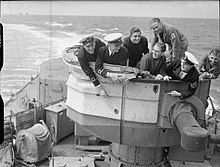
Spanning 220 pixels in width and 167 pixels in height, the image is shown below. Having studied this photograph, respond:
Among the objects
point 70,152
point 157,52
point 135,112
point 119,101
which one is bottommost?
point 70,152

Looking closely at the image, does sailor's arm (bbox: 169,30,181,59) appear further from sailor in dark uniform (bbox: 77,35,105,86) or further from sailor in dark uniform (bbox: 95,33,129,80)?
sailor in dark uniform (bbox: 77,35,105,86)

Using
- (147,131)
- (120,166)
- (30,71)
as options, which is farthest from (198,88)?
(30,71)

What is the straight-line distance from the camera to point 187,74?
443 centimetres

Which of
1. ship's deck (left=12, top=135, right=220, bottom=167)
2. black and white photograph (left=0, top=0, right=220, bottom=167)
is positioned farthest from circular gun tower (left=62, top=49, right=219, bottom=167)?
ship's deck (left=12, top=135, right=220, bottom=167)

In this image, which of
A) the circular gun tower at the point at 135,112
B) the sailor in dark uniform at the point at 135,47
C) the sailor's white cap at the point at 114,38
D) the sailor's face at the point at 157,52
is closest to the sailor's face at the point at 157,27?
the sailor in dark uniform at the point at 135,47

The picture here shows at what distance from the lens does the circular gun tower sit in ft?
15.3

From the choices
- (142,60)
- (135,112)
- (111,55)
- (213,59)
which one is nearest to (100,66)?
(111,55)

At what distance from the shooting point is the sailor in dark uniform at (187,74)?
169 inches

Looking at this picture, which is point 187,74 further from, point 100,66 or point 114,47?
point 100,66

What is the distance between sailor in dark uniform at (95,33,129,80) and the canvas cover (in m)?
2.38

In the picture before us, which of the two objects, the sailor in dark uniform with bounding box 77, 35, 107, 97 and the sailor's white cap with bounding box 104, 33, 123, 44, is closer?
the sailor's white cap with bounding box 104, 33, 123, 44

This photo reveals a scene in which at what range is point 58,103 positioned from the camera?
7855 mm

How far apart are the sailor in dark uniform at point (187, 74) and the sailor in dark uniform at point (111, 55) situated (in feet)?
Result: 2.14

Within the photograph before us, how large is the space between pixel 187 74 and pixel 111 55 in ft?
3.31
